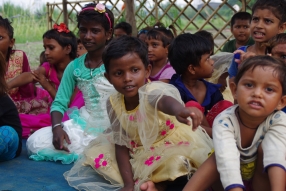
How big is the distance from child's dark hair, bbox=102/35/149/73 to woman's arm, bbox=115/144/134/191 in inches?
14.7

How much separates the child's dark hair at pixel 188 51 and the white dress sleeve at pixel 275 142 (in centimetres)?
70

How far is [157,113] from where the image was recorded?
1740mm

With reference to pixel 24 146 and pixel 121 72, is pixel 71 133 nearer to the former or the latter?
pixel 24 146

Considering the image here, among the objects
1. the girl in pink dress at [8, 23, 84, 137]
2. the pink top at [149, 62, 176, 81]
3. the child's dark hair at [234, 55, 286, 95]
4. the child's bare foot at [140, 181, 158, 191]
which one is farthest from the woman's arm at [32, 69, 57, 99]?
the child's dark hair at [234, 55, 286, 95]

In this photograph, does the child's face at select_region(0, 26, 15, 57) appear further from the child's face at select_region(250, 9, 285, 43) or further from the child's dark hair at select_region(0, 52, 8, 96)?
the child's face at select_region(250, 9, 285, 43)

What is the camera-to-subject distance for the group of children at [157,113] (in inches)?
59.4

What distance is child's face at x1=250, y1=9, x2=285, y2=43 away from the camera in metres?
2.33

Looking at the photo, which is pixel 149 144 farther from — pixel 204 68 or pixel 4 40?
pixel 4 40

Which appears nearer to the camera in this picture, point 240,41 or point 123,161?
point 123,161

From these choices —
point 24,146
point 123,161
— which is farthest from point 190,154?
point 24,146

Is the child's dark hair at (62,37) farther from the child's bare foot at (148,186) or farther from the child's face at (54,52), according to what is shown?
the child's bare foot at (148,186)

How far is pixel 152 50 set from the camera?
286 centimetres

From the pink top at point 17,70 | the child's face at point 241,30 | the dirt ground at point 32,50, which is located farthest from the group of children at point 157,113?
the dirt ground at point 32,50

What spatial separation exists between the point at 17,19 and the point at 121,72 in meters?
8.26
